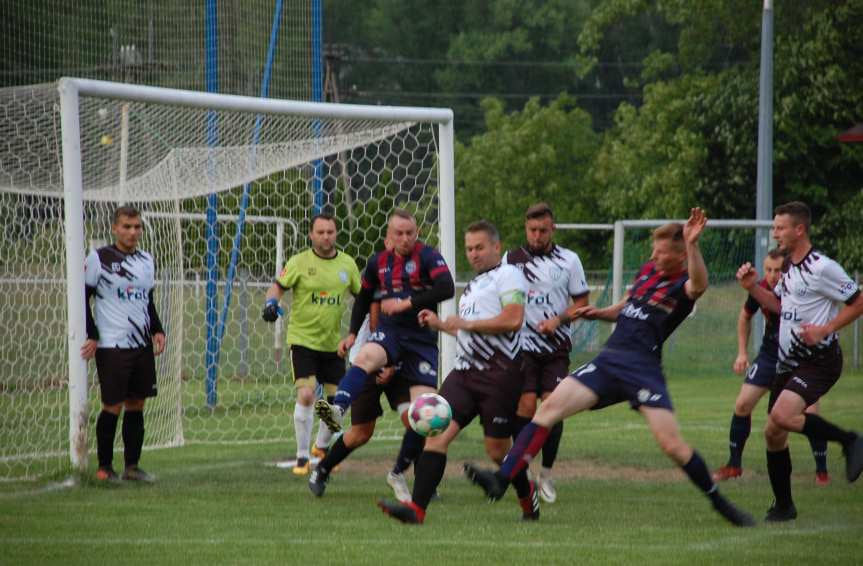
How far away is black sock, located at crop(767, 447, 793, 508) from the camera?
8.73 metres

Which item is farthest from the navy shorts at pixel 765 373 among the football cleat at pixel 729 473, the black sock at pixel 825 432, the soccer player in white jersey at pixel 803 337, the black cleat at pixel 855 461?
the black cleat at pixel 855 461

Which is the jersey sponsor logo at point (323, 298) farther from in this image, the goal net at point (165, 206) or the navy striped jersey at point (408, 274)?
the goal net at point (165, 206)

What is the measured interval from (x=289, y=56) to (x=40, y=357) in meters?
5.92

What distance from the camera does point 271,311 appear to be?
9859 mm

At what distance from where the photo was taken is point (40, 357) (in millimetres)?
12555

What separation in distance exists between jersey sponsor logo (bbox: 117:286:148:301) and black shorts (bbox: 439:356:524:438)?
120 inches

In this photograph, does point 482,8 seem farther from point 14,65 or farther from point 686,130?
point 14,65

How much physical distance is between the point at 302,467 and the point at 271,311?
1735 millimetres

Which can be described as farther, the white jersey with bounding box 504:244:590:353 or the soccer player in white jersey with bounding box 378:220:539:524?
the white jersey with bounding box 504:244:590:353

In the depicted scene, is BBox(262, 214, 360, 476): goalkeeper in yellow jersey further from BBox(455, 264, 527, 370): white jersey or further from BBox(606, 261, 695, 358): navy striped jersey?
BBox(606, 261, 695, 358): navy striped jersey

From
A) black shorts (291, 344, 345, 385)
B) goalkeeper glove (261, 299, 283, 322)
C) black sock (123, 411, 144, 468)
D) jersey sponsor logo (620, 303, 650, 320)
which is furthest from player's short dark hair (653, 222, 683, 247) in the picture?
black sock (123, 411, 144, 468)

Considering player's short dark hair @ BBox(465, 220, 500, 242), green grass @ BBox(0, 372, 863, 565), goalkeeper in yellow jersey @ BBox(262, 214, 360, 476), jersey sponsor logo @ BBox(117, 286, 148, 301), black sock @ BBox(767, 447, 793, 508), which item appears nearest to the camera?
green grass @ BBox(0, 372, 863, 565)

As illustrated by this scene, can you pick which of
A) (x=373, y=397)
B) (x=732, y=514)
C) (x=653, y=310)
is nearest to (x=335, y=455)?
(x=373, y=397)

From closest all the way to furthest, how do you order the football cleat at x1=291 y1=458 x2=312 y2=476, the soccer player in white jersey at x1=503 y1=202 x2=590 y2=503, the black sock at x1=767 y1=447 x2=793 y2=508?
the black sock at x1=767 y1=447 x2=793 y2=508
the soccer player in white jersey at x1=503 y1=202 x2=590 y2=503
the football cleat at x1=291 y1=458 x2=312 y2=476
